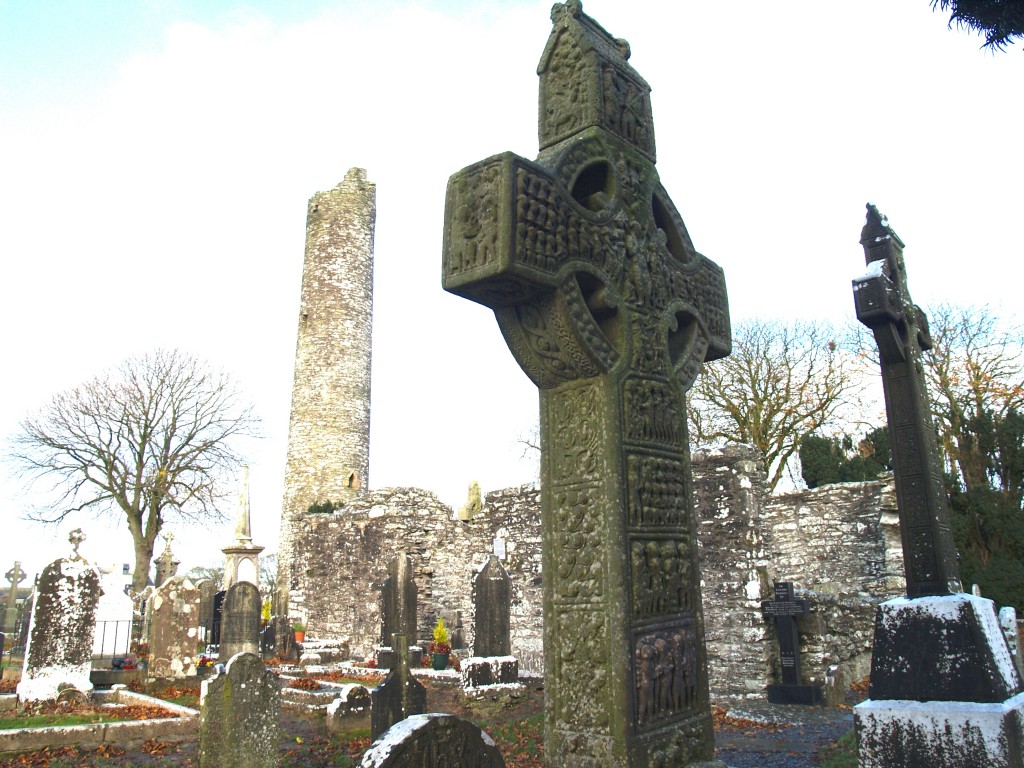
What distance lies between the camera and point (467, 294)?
9.48ft

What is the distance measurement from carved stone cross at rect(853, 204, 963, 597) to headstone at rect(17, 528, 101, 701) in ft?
31.2

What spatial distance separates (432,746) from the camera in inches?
93.2

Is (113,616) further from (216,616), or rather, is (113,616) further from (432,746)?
(432,746)

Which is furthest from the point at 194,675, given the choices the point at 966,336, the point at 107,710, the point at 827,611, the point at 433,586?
the point at 966,336

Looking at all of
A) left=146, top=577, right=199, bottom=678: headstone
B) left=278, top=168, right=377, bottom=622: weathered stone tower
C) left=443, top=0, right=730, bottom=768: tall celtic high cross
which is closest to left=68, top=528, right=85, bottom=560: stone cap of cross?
left=146, top=577, right=199, bottom=678: headstone

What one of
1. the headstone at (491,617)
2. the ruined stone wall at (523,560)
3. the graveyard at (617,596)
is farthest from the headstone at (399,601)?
the headstone at (491,617)

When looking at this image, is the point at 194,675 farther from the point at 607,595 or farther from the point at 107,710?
the point at 607,595

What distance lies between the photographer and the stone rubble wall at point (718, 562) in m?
9.61

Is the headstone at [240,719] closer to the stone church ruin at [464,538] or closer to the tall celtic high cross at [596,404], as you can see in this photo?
the tall celtic high cross at [596,404]

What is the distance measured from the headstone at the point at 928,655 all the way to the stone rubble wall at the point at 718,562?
16.4ft

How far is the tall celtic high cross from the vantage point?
2.74 meters

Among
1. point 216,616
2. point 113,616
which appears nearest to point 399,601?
point 216,616

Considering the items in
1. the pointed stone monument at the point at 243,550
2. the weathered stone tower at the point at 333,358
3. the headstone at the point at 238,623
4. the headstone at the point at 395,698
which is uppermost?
the weathered stone tower at the point at 333,358

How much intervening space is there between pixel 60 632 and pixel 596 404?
365 inches
